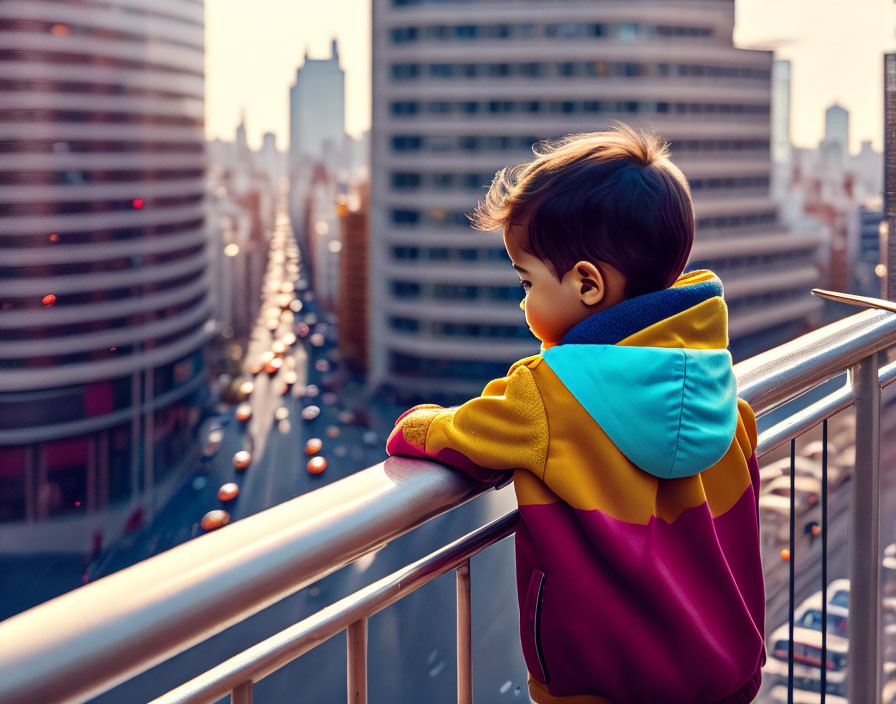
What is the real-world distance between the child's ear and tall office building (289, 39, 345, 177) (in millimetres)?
31413

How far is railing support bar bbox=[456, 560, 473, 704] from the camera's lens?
53 cm

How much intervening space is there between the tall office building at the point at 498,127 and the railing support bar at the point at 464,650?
14.8 meters

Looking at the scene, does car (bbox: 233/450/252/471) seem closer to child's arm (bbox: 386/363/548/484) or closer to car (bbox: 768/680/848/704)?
car (bbox: 768/680/848/704)

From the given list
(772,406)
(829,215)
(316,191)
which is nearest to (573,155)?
(772,406)

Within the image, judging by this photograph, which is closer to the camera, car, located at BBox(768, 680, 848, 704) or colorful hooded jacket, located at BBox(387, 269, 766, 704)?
colorful hooded jacket, located at BBox(387, 269, 766, 704)

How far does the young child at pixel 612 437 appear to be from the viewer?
1.59 feet

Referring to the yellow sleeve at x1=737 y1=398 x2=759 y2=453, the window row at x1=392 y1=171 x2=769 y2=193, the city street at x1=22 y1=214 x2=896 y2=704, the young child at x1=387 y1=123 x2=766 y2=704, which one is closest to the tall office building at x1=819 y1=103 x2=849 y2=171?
the window row at x1=392 y1=171 x2=769 y2=193

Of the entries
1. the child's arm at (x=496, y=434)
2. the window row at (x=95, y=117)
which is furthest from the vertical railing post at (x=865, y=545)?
the window row at (x=95, y=117)

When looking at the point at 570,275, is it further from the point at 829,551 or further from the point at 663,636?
the point at 829,551

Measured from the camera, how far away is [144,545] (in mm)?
16188

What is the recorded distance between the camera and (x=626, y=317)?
517mm

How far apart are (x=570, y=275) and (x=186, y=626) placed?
296 millimetres

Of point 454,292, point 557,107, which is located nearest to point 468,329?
point 454,292

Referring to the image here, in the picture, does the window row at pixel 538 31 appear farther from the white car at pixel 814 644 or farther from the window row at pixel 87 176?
the white car at pixel 814 644
